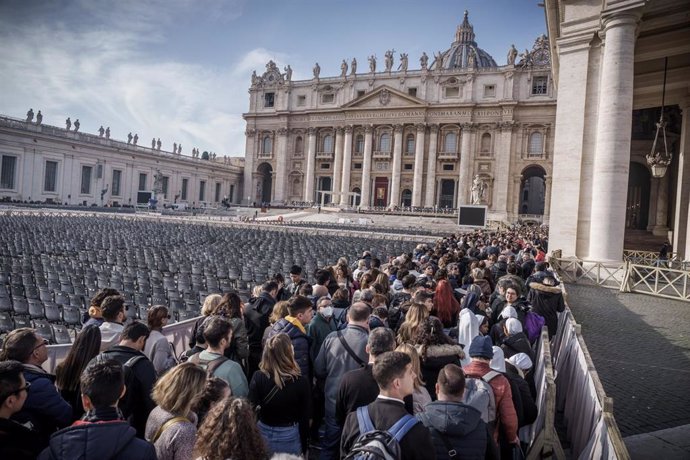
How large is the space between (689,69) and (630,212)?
14.0 metres

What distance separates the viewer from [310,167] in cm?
6425

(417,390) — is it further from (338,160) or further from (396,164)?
(338,160)

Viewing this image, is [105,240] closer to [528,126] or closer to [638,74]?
[638,74]

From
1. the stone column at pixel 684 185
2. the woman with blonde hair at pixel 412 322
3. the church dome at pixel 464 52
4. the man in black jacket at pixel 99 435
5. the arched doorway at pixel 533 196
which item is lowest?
the man in black jacket at pixel 99 435

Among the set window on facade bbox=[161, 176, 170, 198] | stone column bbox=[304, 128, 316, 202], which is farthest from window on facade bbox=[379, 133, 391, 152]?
window on facade bbox=[161, 176, 170, 198]

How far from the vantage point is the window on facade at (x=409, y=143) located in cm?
5959

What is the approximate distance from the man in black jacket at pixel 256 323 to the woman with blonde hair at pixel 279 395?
2.08 m

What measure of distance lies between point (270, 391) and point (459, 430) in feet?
4.63

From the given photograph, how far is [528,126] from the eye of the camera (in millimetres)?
54094

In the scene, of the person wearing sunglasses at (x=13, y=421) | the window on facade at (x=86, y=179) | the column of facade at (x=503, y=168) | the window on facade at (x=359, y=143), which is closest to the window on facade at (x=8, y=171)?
the window on facade at (x=86, y=179)

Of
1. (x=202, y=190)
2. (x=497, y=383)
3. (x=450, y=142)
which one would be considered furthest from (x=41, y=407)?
(x=202, y=190)

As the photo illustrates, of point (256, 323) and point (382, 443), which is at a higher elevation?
point (382, 443)

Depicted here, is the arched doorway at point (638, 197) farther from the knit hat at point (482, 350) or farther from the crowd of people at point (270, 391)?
the knit hat at point (482, 350)

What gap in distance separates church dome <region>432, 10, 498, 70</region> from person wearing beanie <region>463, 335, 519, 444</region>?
78.7 m
